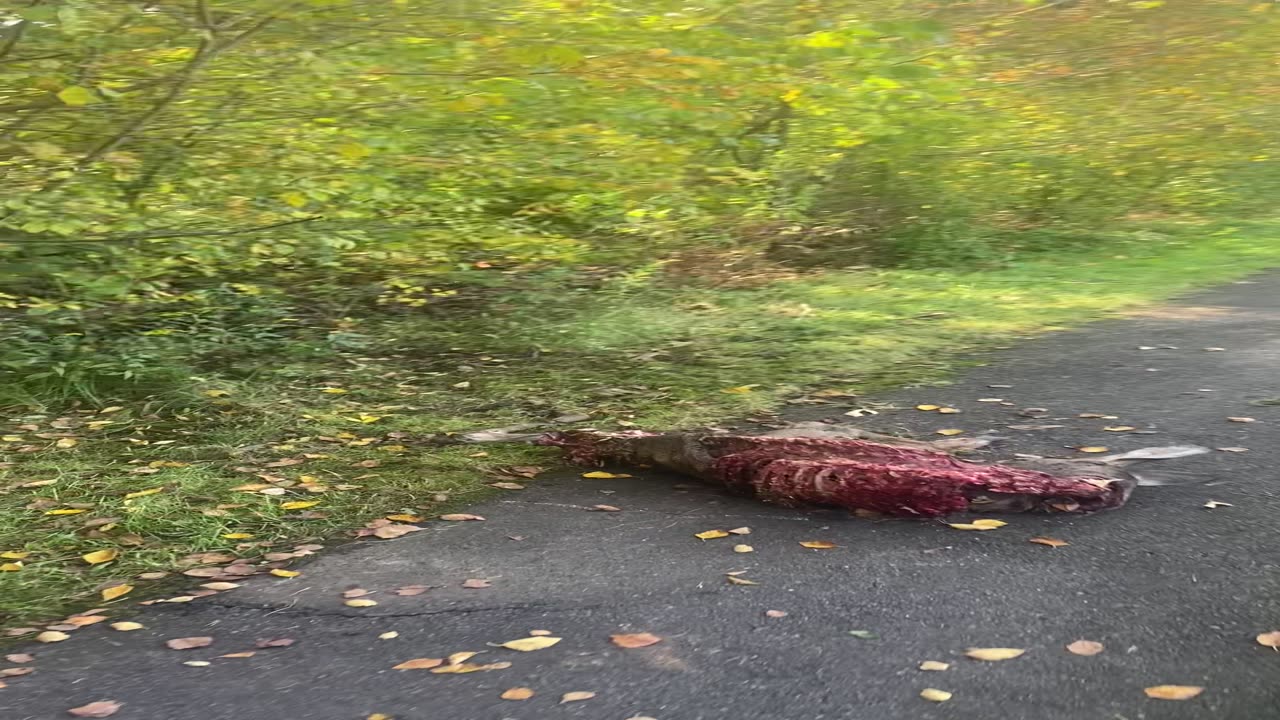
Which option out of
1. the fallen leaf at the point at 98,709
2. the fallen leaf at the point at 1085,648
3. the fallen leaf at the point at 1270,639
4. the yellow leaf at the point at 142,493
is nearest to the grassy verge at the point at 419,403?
the yellow leaf at the point at 142,493

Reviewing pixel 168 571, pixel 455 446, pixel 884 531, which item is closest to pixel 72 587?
pixel 168 571

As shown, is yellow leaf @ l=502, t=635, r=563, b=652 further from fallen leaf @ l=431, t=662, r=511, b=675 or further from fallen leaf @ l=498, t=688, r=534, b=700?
fallen leaf @ l=498, t=688, r=534, b=700

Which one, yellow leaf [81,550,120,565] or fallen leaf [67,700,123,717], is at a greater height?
fallen leaf [67,700,123,717]

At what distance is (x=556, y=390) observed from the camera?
7758 millimetres

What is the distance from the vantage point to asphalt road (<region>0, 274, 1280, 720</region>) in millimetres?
3176

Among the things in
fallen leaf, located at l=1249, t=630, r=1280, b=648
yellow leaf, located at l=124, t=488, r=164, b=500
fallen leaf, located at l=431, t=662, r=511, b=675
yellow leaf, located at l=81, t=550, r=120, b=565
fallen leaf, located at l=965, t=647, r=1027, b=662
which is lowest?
yellow leaf, located at l=124, t=488, r=164, b=500

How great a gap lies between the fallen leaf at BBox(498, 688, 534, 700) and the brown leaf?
0.38 metres

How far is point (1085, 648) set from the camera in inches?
134

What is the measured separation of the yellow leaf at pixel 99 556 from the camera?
4430 mm

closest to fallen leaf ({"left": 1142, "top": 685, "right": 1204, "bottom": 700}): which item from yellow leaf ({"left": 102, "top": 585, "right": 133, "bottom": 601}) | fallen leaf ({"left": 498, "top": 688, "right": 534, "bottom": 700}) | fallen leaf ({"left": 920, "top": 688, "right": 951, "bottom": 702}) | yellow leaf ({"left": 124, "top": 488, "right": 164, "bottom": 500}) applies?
fallen leaf ({"left": 920, "top": 688, "right": 951, "bottom": 702})

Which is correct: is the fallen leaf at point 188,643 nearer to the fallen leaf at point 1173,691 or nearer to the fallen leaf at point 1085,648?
the fallen leaf at point 1085,648

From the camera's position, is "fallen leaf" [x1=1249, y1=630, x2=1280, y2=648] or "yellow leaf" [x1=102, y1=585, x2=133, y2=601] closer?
"fallen leaf" [x1=1249, y1=630, x2=1280, y2=648]

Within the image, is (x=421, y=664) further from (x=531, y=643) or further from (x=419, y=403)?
(x=419, y=403)

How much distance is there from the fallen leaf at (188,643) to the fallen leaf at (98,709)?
37 centimetres
